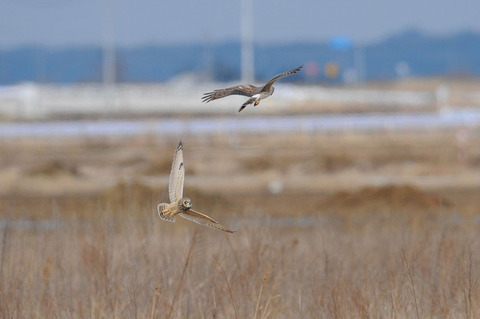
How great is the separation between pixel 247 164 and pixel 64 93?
40.5 metres

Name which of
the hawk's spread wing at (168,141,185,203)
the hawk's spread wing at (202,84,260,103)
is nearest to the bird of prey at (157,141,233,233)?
the hawk's spread wing at (168,141,185,203)

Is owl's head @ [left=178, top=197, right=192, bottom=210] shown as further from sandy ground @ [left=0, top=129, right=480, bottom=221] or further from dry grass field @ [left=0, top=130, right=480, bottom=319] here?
sandy ground @ [left=0, top=129, right=480, bottom=221]

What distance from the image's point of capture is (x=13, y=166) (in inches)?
1441

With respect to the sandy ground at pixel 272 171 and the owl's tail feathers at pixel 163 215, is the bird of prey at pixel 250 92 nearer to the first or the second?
the owl's tail feathers at pixel 163 215

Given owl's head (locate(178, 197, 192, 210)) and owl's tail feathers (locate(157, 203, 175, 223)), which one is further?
owl's tail feathers (locate(157, 203, 175, 223))

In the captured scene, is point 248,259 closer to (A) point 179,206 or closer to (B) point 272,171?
(A) point 179,206

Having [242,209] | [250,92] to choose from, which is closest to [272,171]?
[242,209]

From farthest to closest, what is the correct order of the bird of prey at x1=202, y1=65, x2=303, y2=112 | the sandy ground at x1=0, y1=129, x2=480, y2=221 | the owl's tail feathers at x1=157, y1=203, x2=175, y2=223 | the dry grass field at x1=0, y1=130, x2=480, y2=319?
the sandy ground at x1=0, y1=129, x2=480, y2=221
the dry grass field at x1=0, y1=130, x2=480, y2=319
the bird of prey at x1=202, y1=65, x2=303, y2=112
the owl's tail feathers at x1=157, y1=203, x2=175, y2=223

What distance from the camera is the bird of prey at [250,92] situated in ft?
18.3

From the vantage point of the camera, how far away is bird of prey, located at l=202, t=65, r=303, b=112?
5.57 m

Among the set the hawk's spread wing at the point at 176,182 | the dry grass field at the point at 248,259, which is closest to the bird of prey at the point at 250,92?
the hawk's spread wing at the point at 176,182

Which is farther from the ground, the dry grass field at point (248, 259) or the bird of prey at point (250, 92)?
the bird of prey at point (250, 92)

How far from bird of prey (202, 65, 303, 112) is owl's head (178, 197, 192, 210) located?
1.68 feet

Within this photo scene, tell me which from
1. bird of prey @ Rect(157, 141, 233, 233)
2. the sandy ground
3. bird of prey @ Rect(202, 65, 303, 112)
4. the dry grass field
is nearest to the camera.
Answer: bird of prey @ Rect(157, 141, 233, 233)
